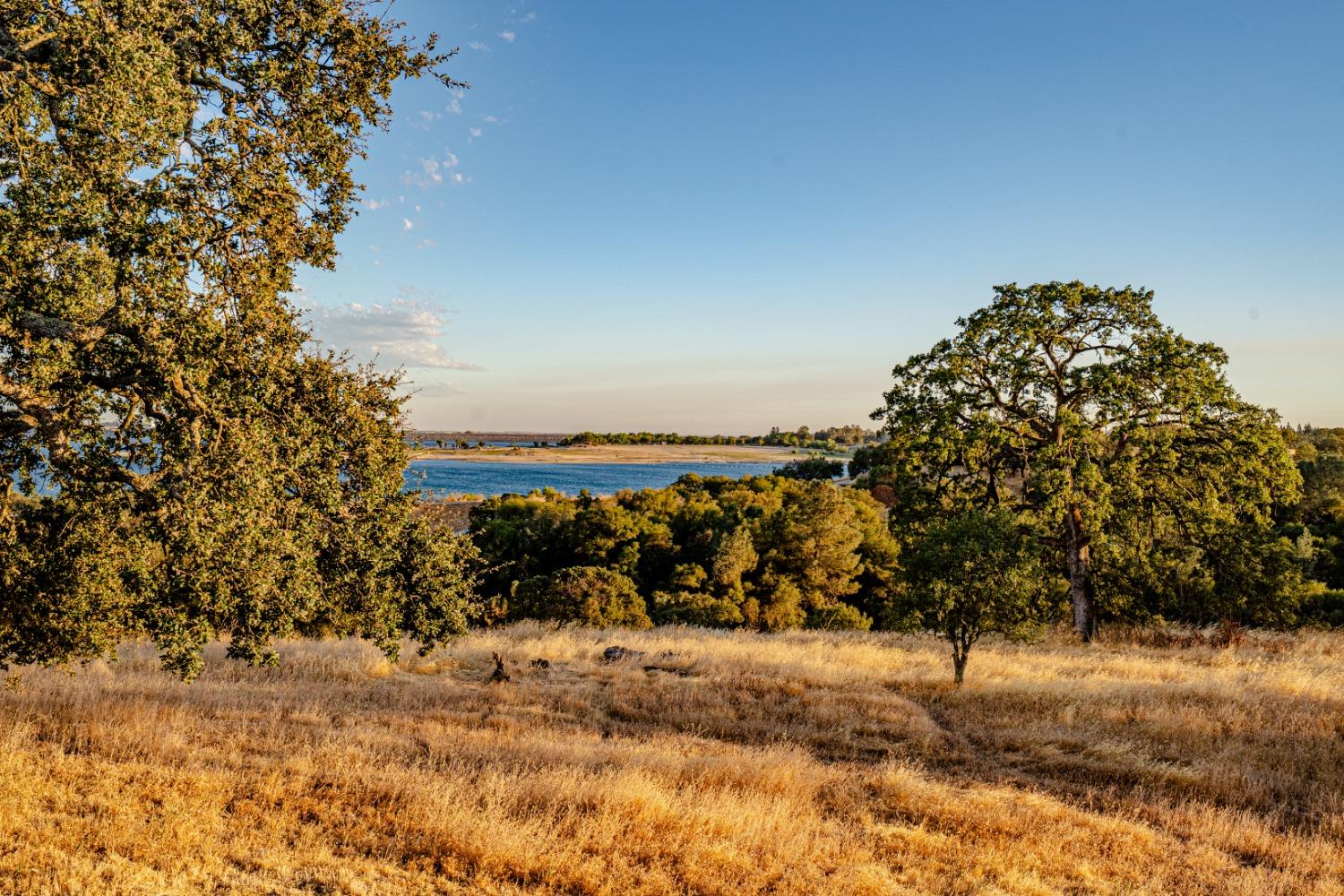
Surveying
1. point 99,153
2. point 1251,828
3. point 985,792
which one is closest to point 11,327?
point 99,153

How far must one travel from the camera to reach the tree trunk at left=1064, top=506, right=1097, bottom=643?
2438cm

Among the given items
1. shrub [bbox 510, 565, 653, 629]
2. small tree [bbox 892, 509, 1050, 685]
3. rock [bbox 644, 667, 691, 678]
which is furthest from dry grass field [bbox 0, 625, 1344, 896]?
shrub [bbox 510, 565, 653, 629]

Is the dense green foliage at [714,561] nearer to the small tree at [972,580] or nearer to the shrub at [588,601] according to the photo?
the shrub at [588,601]

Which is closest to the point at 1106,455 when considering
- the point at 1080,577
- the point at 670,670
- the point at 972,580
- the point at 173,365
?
the point at 1080,577

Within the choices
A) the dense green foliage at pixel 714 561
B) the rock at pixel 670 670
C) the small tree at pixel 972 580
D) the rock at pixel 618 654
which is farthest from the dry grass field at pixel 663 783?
the dense green foliage at pixel 714 561

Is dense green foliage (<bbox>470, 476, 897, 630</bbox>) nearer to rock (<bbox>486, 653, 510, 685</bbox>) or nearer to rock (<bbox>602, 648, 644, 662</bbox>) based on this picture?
rock (<bbox>602, 648, 644, 662</bbox>)

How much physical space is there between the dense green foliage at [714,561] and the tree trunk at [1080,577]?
10.9 m

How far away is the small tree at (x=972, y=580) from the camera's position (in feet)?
55.0

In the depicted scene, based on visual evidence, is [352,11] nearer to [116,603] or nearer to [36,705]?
[116,603]

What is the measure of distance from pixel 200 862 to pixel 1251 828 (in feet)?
40.0

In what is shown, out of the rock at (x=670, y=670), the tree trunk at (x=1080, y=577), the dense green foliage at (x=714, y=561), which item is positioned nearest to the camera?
the rock at (x=670, y=670)

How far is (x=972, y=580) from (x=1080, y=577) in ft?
35.5

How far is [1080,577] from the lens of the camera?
24750 mm

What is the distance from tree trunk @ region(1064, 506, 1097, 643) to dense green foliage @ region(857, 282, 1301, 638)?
2.1 inches
